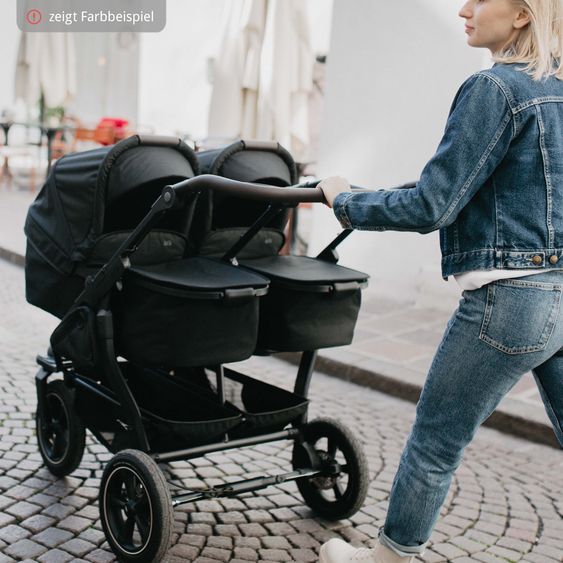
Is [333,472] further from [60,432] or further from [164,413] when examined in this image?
[60,432]

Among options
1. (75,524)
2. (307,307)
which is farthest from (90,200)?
(75,524)

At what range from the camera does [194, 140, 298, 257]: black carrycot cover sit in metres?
3.34

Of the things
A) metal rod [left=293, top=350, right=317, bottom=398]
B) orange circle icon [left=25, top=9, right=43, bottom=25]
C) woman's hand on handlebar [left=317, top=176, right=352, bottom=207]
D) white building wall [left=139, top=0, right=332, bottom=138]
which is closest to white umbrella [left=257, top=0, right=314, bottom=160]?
metal rod [left=293, top=350, right=317, bottom=398]

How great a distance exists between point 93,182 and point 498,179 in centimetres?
140

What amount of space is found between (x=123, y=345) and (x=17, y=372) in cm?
229

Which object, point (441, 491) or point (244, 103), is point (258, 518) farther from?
point (244, 103)

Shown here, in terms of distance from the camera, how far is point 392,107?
24.5 feet

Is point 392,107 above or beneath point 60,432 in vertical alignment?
above

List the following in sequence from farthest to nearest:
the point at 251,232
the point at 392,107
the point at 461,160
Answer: the point at 392,107
the point at 251,232
the point at 461,160

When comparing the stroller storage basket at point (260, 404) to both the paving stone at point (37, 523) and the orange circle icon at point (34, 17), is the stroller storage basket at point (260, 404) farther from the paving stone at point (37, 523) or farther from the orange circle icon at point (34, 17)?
the orange circle icon at point (34, 17)

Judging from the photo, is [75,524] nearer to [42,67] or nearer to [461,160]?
[461,160]

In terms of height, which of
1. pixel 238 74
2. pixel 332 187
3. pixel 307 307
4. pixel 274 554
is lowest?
pixel 274 554

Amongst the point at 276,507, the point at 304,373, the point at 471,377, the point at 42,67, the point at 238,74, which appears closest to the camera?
the point at 471,377

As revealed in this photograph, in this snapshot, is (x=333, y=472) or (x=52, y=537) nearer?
(x=52, y=537)
